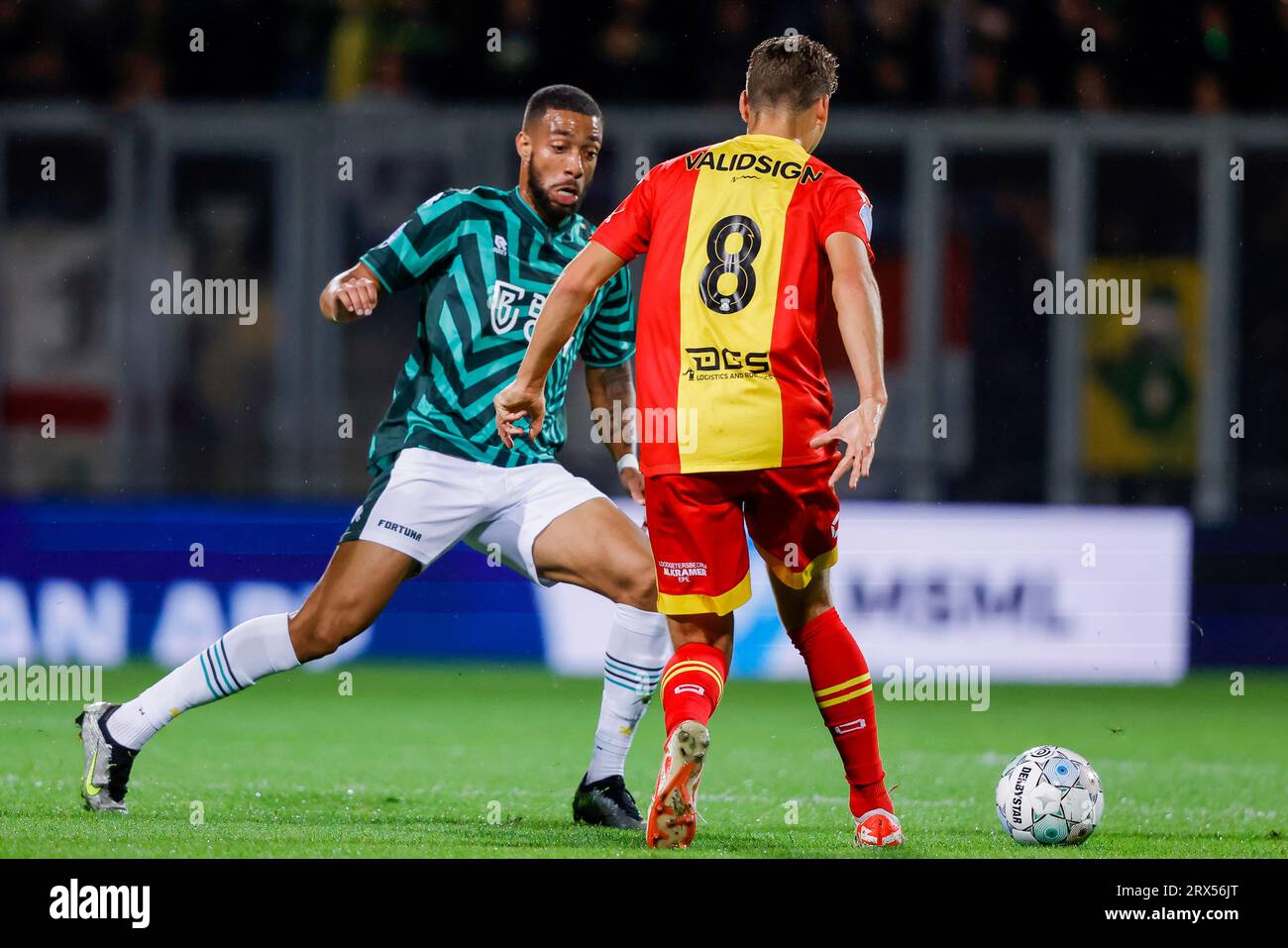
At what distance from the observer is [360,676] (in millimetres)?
9609

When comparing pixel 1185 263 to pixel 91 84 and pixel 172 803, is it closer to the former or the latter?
pixel 91 84

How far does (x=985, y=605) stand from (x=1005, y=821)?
16.3 feet

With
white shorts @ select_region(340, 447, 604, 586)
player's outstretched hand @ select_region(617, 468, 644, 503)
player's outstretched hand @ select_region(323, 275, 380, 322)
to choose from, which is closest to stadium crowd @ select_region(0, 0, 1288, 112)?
player's outstretched hand @ select_region(617, 468, 644, 503)

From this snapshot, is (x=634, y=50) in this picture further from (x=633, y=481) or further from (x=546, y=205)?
(x=633, y=481)

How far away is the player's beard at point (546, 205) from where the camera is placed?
18.7 feet

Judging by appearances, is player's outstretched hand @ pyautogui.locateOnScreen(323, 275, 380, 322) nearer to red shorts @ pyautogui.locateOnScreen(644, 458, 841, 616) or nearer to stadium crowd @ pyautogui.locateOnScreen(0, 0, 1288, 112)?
red shorts @ pyautogui.locateOnScreen(644, 458, 841, 616)

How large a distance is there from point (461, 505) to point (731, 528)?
112 cm

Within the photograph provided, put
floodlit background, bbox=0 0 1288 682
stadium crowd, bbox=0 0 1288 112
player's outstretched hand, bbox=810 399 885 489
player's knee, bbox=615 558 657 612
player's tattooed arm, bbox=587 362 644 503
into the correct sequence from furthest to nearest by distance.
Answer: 1. stadium crowd, bbox=0 0 1288 112
2. floodlit background, bbox=0 0 1288 682
3. player's tattooed arm, bbox=587 362 644 503
4. player's knee, bbox=615 558 657 612
5. player's outstretched hand, bbox=810 399 885 489

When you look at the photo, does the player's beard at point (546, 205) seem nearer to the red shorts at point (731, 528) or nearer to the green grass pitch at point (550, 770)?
the red shorts at point (731, 528)

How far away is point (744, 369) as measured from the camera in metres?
4.63

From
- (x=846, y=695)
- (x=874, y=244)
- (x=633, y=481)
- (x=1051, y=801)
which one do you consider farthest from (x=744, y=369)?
(x=874, y=244)

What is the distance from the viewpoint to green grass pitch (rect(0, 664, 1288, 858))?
4.96 m

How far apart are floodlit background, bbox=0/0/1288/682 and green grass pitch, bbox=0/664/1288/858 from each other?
84cm

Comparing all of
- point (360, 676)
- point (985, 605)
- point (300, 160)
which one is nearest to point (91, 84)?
point (300, 160)
